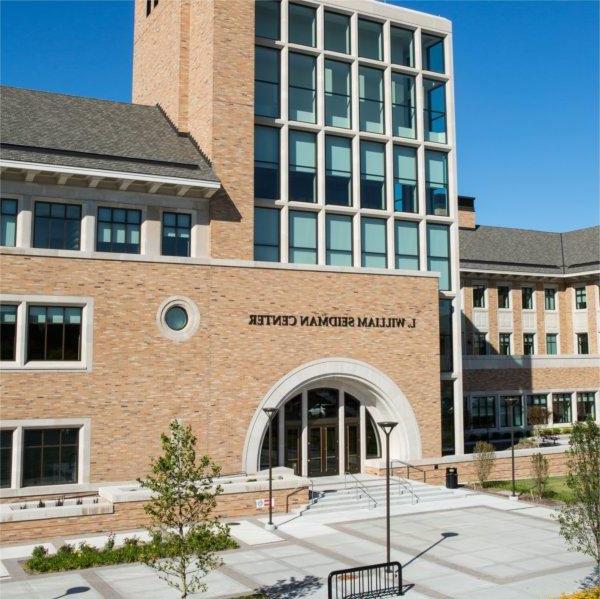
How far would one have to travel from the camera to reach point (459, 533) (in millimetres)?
23219

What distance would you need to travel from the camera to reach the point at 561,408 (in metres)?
48.4

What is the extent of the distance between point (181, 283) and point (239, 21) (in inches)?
483

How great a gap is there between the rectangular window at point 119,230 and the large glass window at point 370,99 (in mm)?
11807

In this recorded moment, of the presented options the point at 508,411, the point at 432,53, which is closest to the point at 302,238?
the point at 432,53

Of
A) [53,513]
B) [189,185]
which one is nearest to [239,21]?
[189,185]

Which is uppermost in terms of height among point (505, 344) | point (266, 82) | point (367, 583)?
point (266, 82)

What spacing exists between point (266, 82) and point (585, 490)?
22.2 m

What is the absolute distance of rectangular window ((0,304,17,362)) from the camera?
79.4 ft

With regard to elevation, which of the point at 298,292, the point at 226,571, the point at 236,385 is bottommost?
the point at 226,571

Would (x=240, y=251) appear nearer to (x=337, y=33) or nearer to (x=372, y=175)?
(x=372, y=175)

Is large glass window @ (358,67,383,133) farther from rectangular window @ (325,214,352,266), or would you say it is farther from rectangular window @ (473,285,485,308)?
rectangular window @ (473,285,485,308)

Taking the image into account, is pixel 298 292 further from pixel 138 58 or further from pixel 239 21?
pixel 138 58

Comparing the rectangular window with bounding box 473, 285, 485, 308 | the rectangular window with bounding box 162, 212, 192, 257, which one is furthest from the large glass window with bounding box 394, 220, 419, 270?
the rectangular window with bounding box 473, 285, 485, 308

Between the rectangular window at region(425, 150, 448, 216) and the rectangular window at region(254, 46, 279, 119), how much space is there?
8140mm
